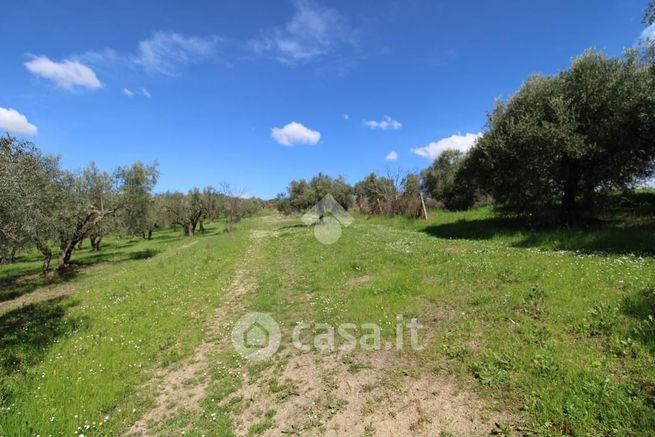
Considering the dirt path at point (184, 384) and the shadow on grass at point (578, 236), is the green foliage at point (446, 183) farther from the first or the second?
the dirt path at point (184, 384)

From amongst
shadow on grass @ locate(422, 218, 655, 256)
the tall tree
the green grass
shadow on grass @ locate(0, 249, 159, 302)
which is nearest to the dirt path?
the green grass

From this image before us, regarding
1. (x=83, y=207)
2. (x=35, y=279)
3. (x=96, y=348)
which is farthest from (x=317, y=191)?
(x=96, y=348)

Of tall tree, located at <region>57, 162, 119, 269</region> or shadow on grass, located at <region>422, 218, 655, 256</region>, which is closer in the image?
shadow on grass, located at <region>422, 218, 655, 256</region>

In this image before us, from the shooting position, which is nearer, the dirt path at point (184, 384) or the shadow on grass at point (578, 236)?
the dirt path at point (184, 384)

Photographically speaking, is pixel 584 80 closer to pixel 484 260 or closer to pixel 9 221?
pixel 484 260

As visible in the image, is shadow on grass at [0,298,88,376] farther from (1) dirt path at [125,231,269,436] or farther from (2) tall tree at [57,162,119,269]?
(2) tall tree at [57,162,119,269]

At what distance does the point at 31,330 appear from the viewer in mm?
12031

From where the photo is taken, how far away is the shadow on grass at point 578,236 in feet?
43.3

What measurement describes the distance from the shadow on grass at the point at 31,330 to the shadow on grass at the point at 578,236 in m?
20.3

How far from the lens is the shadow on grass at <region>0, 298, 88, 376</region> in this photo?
9.30 m

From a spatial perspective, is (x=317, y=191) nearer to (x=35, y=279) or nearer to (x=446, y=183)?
(x=446, y=183)

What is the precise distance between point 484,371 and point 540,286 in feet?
14.6

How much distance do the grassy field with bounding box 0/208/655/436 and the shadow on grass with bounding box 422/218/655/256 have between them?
137 mm

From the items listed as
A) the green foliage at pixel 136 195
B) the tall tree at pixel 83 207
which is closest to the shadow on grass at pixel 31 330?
the tall tree at pixel 83 207
